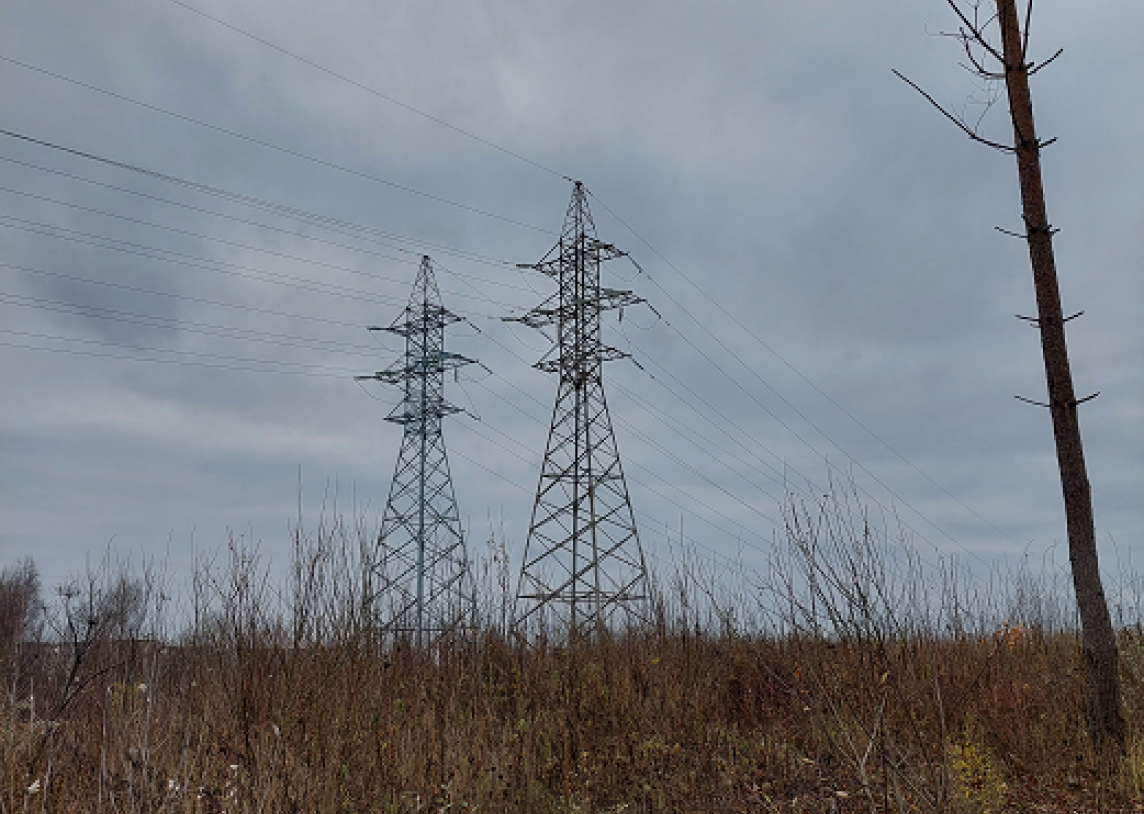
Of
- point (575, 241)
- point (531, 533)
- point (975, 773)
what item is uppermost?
point (575, 241)

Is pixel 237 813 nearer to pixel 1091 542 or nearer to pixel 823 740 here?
pixel 823 740

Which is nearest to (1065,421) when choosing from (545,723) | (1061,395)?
(1061,395)

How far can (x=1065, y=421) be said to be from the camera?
6.44 metres

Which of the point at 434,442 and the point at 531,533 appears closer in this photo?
the point at 531,533

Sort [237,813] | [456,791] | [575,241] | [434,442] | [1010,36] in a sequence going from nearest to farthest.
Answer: [237,813], [456,791], [1010,36], [575,241], [434,442]

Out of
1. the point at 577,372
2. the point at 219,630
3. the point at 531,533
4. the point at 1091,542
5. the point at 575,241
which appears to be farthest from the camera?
the point at 575,241

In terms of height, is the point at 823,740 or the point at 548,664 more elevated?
the point at 548,664

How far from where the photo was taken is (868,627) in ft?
17.2

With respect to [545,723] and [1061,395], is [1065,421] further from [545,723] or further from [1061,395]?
[545,723]

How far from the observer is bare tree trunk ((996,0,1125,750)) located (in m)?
6.13

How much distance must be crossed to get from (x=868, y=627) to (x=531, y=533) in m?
9.52

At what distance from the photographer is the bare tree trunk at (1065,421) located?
613 cm

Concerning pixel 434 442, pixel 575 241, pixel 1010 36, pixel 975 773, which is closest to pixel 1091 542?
pixel 975 773

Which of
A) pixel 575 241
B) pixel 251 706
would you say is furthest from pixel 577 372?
pixel 251 706
